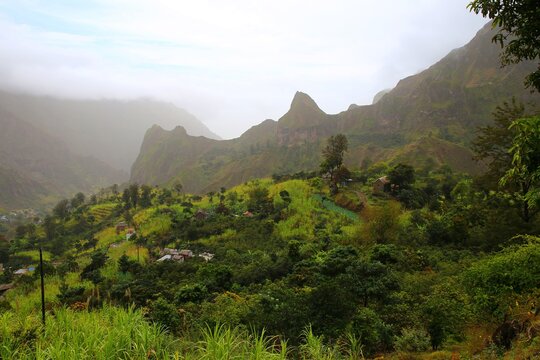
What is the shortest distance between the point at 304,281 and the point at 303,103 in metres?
140

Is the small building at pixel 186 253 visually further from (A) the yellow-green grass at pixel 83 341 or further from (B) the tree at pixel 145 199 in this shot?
(B) the tree at pixel 145 199

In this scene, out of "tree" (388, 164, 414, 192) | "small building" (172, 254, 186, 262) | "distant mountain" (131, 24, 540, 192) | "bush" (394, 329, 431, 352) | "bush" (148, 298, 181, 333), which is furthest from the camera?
"distant mountain" (131, 24, 540, 192)

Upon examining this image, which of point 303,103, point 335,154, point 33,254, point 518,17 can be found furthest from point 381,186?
point 303,103

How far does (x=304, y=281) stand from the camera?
14508 millimetres

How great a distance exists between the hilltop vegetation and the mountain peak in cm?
10816

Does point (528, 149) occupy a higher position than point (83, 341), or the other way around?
point (528, 149)

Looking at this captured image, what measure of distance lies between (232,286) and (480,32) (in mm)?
157027

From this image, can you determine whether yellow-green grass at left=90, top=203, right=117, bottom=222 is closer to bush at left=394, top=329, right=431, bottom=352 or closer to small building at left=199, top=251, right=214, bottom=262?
small building at left=199, top=251, right=214, bottom=262

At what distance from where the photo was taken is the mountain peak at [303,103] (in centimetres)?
14638

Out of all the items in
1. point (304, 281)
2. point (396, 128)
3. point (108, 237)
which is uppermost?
point (396, 128)

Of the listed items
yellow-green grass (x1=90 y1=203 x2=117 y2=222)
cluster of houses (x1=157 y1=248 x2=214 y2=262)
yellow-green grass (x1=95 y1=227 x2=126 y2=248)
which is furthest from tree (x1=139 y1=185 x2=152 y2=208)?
cluster of houses (x1=157 y1=248 x2=214 y2=262)

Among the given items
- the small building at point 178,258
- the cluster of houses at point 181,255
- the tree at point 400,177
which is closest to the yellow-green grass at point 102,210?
the cluster of houses at point 181,255

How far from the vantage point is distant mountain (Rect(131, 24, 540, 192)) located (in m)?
90.2

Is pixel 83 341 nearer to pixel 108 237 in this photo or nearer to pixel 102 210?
pixel 108 237
